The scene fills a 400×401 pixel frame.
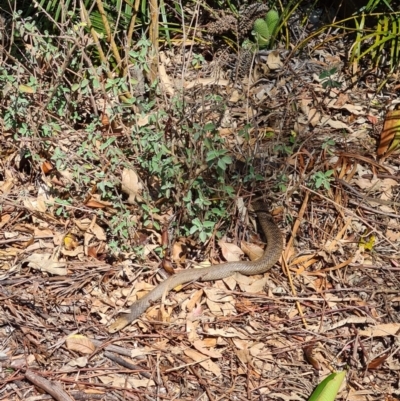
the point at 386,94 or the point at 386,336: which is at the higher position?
the point at 386,94

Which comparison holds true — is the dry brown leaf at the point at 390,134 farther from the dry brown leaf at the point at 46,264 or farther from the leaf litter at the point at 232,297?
the dry brown leaf at the point at 46,264

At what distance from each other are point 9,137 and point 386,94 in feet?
9.19

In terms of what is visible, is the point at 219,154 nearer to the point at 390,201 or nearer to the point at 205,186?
the point at 205,186

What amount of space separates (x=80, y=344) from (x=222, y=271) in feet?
3.05

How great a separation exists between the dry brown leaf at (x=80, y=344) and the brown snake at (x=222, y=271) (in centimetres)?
14

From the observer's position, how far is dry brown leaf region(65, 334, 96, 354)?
355 cm

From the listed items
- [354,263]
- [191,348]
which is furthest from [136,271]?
[354,263]

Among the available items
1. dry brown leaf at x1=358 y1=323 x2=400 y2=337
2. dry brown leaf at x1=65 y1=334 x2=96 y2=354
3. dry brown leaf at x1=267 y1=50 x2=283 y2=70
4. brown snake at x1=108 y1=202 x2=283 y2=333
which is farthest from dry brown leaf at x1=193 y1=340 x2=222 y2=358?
dry brown leaf at x1=267 y1=50 x2=283 y2=70

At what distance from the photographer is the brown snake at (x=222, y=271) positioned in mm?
3688

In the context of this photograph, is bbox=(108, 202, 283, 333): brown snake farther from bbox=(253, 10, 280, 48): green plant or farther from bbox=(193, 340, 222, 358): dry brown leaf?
bbox=(253, 10, 280, 48): green plant

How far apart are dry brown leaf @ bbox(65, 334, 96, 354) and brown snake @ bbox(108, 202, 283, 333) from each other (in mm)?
139

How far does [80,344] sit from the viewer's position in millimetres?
3559

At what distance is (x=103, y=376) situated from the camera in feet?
11.4

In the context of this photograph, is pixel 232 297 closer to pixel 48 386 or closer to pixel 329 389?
pixel 329 389
